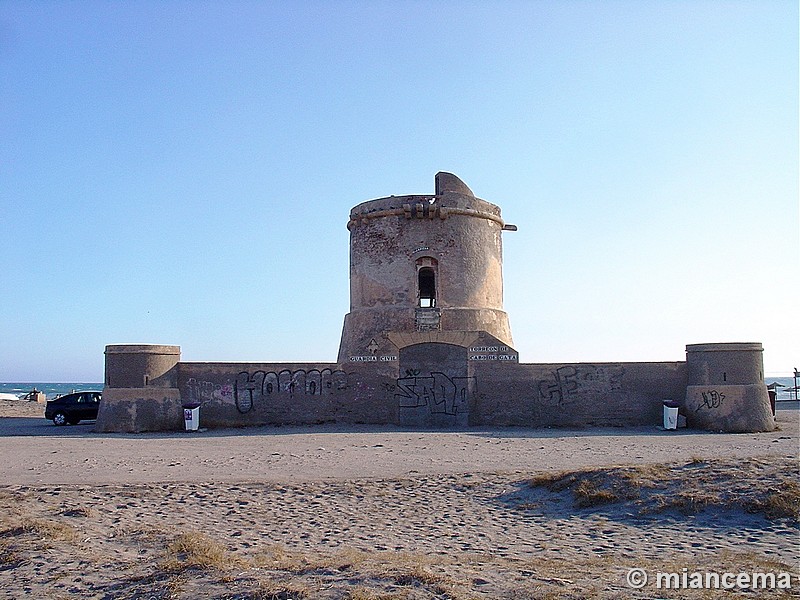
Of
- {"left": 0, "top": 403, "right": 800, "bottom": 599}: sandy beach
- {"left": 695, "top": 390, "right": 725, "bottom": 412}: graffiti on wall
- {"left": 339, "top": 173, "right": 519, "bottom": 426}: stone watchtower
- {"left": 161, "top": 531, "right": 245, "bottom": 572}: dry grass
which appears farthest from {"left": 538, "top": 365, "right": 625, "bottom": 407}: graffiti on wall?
{"left": 161, "top": 531, "right": 245, "bottom": 572}: dry grass

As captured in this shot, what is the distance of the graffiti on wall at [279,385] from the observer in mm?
19266

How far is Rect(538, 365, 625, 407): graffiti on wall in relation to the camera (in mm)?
18953

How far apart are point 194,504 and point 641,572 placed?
5.77 meters

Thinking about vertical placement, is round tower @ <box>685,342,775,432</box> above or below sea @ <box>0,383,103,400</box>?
above

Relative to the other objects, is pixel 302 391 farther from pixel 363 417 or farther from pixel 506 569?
pixel 506 569

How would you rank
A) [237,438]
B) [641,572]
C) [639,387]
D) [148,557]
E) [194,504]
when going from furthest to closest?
[639,387] < [237,438] < [194,504] < [148,557] < [641,572]

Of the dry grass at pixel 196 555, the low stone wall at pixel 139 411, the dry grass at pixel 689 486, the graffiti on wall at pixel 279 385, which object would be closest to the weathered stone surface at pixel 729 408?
the dry grass at pixel 689 486

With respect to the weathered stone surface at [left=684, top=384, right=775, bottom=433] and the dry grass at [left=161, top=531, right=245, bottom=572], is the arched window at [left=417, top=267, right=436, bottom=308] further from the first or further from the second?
the dry grass at [left=161, top=531, right=245, bottom=572]

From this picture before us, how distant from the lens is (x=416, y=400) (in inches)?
757

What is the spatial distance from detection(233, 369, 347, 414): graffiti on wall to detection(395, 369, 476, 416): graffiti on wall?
63.6 inches

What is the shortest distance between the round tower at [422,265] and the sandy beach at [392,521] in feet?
22.0

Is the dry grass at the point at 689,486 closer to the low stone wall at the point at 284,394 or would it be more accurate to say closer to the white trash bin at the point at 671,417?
the white trash bin at the point at 671,417

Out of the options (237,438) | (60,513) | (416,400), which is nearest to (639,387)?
(416,400)

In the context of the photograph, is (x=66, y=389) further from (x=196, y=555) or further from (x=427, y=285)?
(x=196, y=555)
